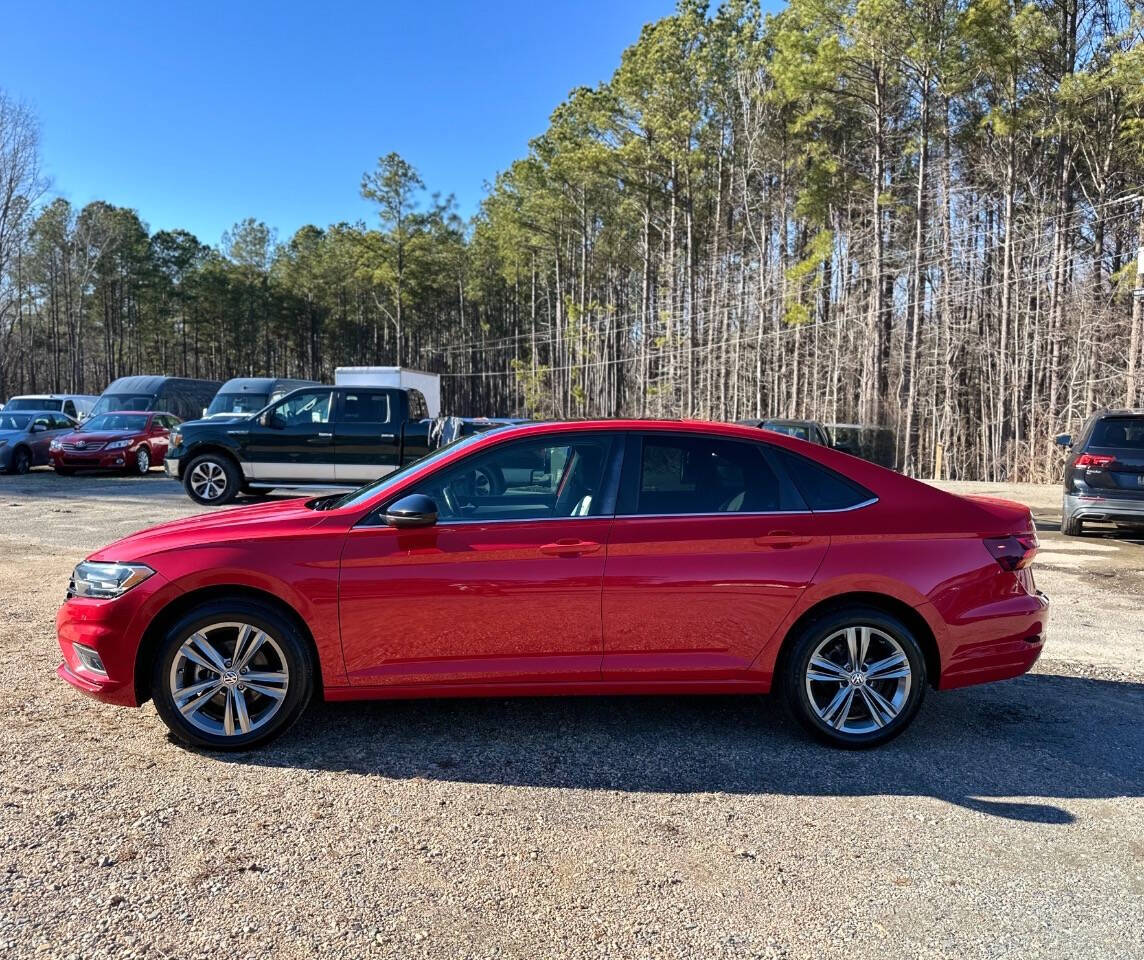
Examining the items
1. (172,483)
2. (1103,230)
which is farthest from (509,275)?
(172,483)

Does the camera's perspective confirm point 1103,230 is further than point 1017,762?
Yes

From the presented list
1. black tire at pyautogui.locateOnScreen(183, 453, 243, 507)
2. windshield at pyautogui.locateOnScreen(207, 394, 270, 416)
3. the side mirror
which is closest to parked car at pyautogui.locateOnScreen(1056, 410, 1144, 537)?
the side mirror

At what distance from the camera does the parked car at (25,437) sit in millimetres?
19297

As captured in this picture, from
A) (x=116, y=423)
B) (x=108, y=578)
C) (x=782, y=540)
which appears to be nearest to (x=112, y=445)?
(x=116, y=423)

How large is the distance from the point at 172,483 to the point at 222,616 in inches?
605

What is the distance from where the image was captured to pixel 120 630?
378 cm

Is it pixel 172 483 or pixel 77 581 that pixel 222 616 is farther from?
pixel 172 483

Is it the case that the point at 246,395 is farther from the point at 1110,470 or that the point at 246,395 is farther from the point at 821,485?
the point at 821,485

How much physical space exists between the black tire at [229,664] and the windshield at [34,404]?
1086 inches

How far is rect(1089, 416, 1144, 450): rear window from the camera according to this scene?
1055 centimetres

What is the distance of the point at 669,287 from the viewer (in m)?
42.9

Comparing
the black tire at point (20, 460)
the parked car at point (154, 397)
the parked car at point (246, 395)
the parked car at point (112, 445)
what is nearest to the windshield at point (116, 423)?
the parked car at point (112, 445)

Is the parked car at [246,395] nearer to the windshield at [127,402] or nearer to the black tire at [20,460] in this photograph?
the windshield at [127,402]

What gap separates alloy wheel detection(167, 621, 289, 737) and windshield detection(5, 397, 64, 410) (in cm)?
2760
